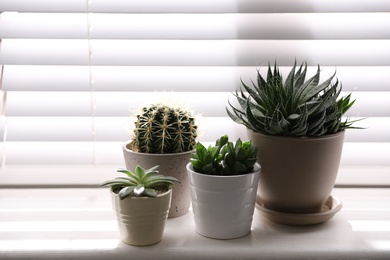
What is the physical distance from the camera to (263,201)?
1180mm

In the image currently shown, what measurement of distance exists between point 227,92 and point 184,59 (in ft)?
0.45

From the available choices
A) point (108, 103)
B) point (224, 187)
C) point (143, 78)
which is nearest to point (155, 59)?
point (143, 78)

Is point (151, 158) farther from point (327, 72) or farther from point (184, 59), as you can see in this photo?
point (327, 72)

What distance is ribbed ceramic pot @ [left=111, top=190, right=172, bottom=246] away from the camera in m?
1.03

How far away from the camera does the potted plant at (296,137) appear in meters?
1.07

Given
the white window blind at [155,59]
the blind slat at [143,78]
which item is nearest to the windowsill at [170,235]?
the white window blind at [155,59]

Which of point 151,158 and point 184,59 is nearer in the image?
point 151,158

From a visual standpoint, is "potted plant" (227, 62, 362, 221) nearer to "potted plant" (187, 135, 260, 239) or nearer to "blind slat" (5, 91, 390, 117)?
"potted plant" (187, 135, 260, 239)

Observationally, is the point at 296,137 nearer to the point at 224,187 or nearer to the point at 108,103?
the point at 224,187

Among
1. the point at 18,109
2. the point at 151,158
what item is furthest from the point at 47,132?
the point at 151,158

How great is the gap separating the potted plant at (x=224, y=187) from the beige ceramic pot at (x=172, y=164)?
0.16 feet

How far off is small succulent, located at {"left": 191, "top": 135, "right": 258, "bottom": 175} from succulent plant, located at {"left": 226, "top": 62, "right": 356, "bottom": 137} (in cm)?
6

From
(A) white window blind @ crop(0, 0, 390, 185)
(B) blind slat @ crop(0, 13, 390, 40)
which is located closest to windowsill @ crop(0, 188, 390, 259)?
(A) white window blind @ crop(0, 0, 390, 185)

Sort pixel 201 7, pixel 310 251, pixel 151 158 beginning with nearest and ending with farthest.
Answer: pixel 310 251
pixel 151 158
pixel 201 7
